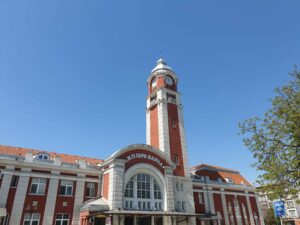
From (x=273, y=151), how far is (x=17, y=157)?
24.3 m

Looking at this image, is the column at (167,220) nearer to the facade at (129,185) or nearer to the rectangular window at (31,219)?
the facade at (129,185)

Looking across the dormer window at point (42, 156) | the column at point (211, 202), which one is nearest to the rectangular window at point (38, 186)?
the dormer window at point (42, 156)

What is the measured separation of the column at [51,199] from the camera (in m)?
23.0

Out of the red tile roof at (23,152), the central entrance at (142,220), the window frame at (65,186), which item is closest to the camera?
the window frame at (65,186)

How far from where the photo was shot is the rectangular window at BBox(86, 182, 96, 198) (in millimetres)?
26375

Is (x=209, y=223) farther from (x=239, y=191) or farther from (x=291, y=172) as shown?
(x=291, y=172)

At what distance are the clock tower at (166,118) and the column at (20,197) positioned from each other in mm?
16632

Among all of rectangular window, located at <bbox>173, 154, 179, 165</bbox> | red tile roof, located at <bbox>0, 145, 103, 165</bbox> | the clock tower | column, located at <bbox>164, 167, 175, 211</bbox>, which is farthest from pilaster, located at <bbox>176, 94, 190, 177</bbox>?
red tile roof, located at <bbox>0, 145, 103, 165</bbox>

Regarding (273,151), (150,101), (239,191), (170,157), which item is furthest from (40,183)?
(239,191)

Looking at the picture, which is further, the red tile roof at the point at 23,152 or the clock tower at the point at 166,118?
the clock tower at the point at 166,118

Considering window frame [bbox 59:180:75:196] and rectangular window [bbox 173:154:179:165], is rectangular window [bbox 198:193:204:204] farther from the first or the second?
window frame [bbox 59:180:75:196]

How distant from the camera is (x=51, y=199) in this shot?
24.0 metres

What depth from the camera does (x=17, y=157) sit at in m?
23.7

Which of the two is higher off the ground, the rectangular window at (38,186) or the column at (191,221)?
the rectangular window at (38,186)
